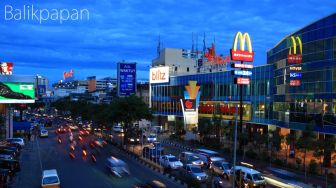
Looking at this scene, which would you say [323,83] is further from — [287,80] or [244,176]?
[244,176]

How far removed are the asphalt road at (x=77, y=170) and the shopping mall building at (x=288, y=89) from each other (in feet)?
73.1

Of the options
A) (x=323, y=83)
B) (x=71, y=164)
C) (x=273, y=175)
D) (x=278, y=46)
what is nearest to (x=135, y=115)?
(x=71, y=164)

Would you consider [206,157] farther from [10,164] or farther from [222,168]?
[10,164]

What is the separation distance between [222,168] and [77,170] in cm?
1646

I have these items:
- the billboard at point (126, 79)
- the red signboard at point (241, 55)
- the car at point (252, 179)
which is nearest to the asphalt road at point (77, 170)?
the car at point (252, 179)

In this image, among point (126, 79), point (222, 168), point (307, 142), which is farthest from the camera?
point (126, 79)

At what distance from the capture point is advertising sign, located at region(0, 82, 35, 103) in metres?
66.9

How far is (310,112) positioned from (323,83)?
15.7 feet

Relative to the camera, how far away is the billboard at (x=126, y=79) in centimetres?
8362

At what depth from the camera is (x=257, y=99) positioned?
78.1m

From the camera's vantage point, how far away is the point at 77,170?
4403 cm

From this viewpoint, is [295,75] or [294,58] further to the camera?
[294,58]

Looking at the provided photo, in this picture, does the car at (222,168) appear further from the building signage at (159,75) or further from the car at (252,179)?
the building signage at (159,75)

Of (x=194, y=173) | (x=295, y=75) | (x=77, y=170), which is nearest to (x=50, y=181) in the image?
(x=77, y=170)
